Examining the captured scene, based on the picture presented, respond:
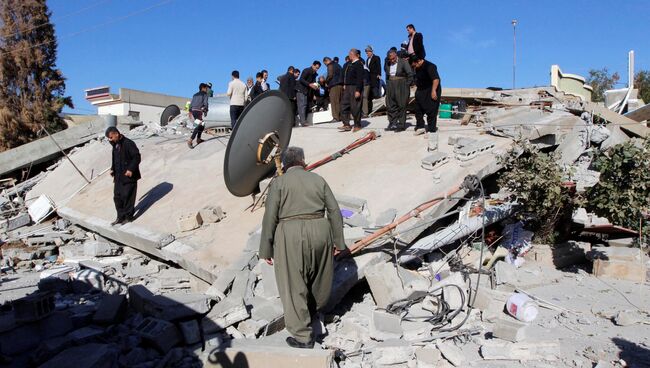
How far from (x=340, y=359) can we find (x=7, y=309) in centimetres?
376

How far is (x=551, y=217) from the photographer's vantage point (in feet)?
19.9

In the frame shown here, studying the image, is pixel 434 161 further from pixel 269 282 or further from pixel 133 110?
pixel 133 110

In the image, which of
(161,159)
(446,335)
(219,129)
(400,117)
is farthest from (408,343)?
(219,129)

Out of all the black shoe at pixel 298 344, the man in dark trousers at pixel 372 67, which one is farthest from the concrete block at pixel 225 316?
the man in dark trousers at pixel 372 67

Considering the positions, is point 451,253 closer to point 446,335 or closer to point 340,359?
point 446,335

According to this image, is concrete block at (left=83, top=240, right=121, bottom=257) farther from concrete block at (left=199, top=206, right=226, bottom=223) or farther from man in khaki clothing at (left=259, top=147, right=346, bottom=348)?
man in khaki clothing at (left=259, top=147, right=346, bottom=348)

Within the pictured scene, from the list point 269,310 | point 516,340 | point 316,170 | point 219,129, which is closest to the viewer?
point 516,340

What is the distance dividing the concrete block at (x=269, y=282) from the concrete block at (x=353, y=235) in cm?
81

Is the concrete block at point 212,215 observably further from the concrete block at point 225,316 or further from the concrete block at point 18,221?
the concrete block at point 18,221

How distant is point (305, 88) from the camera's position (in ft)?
39.0

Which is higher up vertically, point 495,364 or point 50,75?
point 50,75

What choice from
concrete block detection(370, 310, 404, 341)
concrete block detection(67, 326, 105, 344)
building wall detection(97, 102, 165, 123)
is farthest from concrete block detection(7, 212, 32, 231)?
building wall detection(97, 102, 165, 123)

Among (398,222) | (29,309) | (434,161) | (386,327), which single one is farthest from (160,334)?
(434,161)

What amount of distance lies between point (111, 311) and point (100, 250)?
3.55 m
